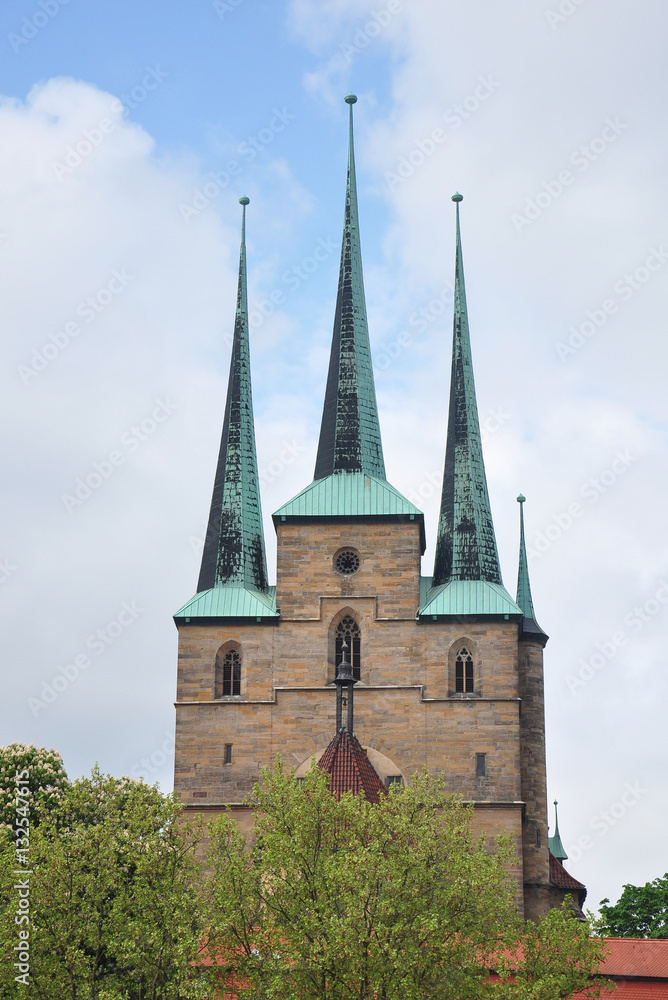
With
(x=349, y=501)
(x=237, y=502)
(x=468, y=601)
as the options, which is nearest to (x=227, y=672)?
(x=237, y=502)

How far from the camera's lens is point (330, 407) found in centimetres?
A: 6247

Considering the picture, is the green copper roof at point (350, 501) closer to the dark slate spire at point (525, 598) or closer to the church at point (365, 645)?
the church at point (365, 645)

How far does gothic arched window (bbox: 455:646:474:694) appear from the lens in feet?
191

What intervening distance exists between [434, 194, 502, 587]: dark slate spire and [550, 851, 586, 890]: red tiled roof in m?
8.98

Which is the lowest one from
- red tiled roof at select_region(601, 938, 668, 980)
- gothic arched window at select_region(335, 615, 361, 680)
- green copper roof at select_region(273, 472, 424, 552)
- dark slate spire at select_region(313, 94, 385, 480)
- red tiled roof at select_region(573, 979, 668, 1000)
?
red tiled roof at select_region(573, 979, 668, 1000)

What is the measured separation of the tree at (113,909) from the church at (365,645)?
1364 cm

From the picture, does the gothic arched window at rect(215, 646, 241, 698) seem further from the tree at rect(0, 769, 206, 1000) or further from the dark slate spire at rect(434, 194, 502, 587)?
the tree at rect(0, 769, 206, 1000)

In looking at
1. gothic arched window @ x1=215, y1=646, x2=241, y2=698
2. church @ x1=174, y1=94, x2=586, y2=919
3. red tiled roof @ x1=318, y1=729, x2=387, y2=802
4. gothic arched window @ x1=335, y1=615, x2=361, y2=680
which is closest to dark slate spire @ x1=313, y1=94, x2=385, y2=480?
church @ x1=174, y1=94, x2=586, y2=919

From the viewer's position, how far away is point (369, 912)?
3762 cm

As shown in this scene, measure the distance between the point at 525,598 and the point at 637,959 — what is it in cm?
1756

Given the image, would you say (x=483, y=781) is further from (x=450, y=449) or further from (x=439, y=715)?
(x=450, y=449)

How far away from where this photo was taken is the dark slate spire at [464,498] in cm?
6016

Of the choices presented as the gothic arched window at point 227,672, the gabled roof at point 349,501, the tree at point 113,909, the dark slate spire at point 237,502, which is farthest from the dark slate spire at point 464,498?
the tree at point 113,909

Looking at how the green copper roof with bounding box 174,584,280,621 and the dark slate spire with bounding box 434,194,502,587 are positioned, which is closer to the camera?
Answer: the green copper roof with bounding box 174,584,280,621
